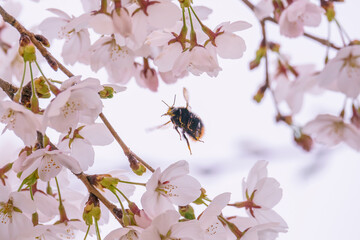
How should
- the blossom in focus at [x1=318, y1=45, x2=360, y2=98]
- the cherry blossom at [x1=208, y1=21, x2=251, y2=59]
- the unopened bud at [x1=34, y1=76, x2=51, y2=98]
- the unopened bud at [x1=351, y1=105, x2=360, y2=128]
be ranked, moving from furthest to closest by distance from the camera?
the unopened bud at [x1=351, y1=105, x2=360, y2=128] → the blossom in focus at [x1=318, y1=45, x2=360, y2=98] → the cherry blossom at [x1=208, y1=21, x2=251, y2=59] → the unopened bud at [x1=34, y1=76, x2=51, y2=98]

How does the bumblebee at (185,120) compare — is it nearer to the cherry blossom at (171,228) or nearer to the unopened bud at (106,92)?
the unopened bud at (106,92)

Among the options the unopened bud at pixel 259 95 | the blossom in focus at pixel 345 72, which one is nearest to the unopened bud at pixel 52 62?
the blossom in focus at pixel 345 72

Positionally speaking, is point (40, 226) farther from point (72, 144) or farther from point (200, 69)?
point (200, 69)

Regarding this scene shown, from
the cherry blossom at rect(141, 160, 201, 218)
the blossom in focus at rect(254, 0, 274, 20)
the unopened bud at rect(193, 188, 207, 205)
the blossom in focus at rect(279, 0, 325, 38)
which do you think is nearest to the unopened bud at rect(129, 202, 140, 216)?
the cherry blossom at rect(141, 160, 201, 218)

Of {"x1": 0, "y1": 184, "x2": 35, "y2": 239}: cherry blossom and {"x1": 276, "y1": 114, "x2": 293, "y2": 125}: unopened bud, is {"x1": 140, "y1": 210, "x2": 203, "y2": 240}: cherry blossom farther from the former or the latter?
{"x1": 276, "y1": 114, "x2": 293, "y2": 125}: unopened bud

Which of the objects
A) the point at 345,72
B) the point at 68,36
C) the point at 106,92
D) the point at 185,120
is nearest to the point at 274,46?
the point at 345,72

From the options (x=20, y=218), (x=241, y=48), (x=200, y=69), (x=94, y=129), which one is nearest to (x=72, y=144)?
(x=94, y=129)

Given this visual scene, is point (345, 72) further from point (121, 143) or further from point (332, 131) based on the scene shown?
point (121, 143)
